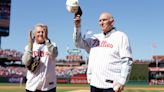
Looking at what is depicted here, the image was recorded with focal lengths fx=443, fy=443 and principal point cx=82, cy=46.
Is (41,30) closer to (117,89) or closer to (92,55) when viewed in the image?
(92,55)

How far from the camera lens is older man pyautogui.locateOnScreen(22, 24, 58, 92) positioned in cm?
586

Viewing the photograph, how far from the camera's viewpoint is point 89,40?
5641 mm

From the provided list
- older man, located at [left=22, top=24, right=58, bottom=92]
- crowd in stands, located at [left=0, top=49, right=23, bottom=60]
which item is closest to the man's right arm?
older man, located at [left=22, top=24, right=58, bottom=92]

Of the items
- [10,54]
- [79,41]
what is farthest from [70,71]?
[79,41]

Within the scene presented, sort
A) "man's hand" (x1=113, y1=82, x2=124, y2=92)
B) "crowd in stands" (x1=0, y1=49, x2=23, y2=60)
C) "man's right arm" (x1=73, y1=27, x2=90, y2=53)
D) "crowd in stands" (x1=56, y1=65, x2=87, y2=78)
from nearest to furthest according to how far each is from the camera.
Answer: "man's hand" (x1=113, y1=82, x2=124, y2=92)
"man's right arm" (x1=73, y1=27, x2=90, y2=53)
"crowd in stands" (x1=56, y1=65, x2=87, y2=78)
"crowd in stands" (x1=0, y1=49, x2=23, y2=60)

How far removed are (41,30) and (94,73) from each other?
3.02ft

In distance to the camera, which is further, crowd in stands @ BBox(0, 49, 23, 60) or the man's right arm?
crowd in stands @ BBox(0, 49, 23, 60)

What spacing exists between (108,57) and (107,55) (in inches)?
1.1

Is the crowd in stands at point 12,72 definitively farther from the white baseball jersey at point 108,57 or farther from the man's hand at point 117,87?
the man's hand at point 117,87

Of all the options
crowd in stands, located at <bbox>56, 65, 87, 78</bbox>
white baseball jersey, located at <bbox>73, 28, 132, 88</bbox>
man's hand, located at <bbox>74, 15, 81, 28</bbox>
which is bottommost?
crowd in stands, located at <bbox>56, 65, 87, 78</bbox>

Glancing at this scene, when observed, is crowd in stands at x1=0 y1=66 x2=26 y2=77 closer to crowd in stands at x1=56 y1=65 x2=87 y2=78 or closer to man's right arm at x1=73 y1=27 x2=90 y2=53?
crowd in stands at x1=56 y1=65 x2=87 y2=78

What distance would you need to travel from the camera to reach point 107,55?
5379 mm

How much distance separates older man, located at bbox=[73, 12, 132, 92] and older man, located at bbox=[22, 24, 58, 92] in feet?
1.84

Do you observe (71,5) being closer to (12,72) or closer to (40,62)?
(40,62)
